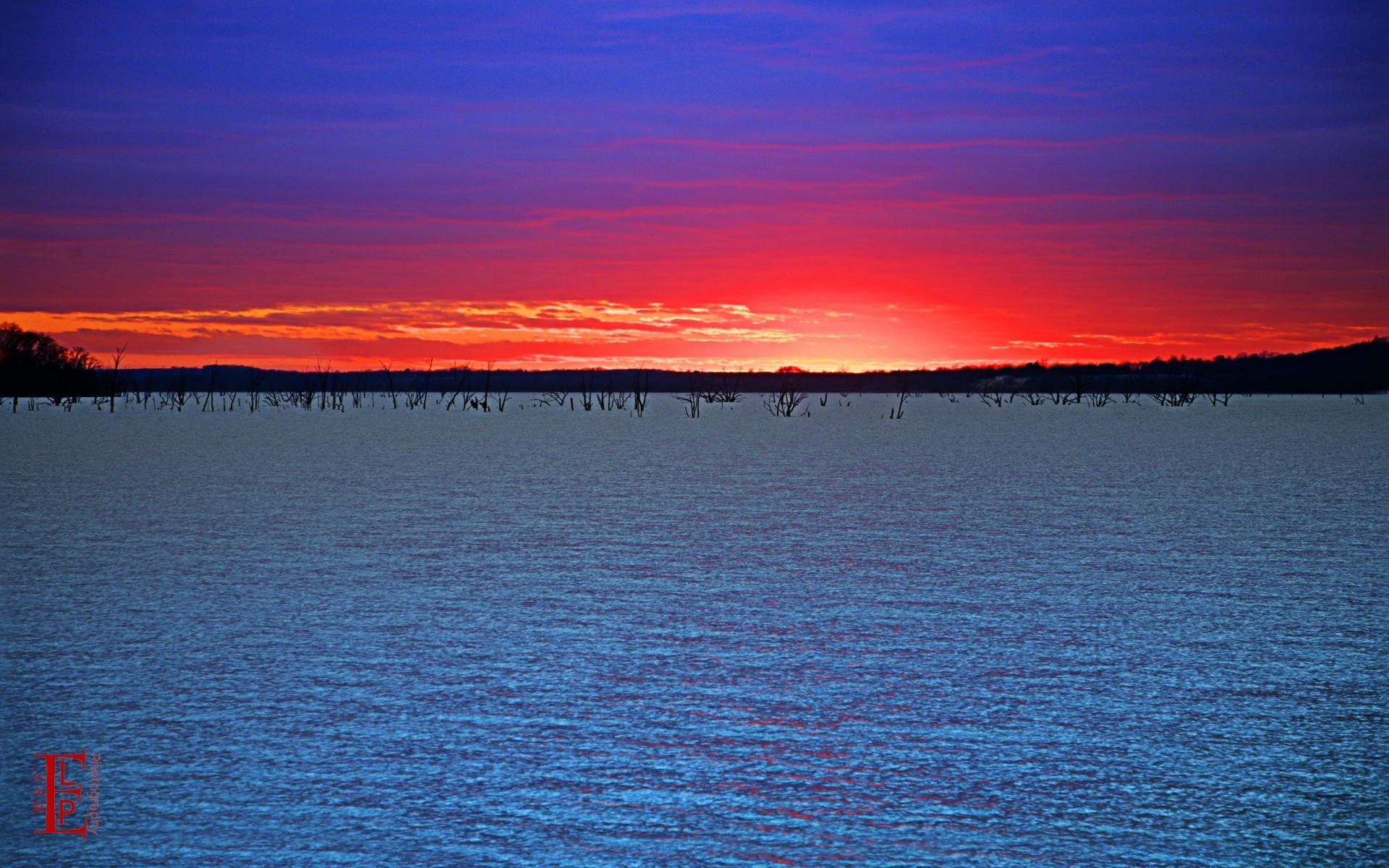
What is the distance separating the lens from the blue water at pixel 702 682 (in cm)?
332

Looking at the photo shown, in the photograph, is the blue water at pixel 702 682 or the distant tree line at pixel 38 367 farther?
the distant tree line at pixel 38 367

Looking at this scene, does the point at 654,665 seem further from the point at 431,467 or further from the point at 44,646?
the point at 431,467

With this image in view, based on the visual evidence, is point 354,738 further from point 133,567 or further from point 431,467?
point 431,467

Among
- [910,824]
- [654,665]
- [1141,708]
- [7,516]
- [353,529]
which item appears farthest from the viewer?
[7,516]

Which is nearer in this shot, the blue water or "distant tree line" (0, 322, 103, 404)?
the blue water

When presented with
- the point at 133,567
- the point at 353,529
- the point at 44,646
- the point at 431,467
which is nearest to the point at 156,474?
the point at 431,467

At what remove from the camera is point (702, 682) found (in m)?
4.92

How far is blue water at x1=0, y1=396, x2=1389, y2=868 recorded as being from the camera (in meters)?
3.32

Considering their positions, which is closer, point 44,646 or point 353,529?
point 44,646

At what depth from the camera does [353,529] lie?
33.8 ft

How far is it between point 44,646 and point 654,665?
284 cm

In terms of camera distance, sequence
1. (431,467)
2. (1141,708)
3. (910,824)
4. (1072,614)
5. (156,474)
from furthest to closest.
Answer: (431,467) → (156,474) → (1072,614) → (1141,708) → (910,824)

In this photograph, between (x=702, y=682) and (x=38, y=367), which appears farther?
(x=38, y=367)

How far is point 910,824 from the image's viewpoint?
3340 mm
